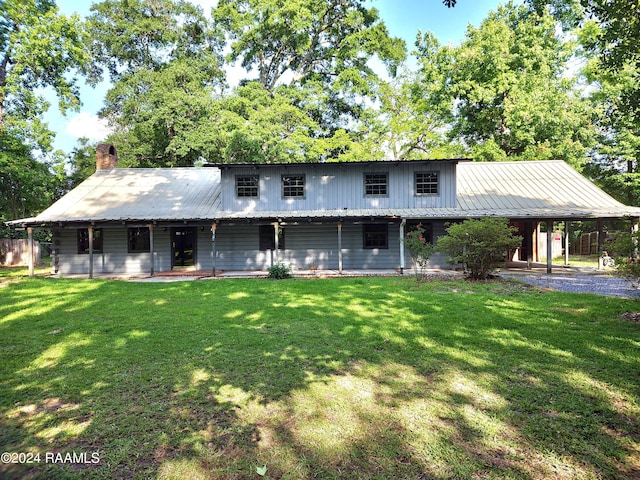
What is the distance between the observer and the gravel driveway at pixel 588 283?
9122 mm

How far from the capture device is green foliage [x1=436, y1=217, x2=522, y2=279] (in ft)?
35.5

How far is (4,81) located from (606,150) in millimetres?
40487

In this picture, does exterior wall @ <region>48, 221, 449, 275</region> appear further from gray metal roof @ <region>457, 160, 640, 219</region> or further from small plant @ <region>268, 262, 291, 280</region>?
small plant @ <region>268, 262, 291, 280</region>

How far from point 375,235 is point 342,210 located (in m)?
2.03

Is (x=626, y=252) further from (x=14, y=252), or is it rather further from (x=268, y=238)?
(x=14, y=252)

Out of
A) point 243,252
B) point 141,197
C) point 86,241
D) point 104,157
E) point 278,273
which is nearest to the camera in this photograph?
point 278,273

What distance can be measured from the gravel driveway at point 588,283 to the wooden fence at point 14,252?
1071 inches

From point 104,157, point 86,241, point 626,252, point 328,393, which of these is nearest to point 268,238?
point 86,241

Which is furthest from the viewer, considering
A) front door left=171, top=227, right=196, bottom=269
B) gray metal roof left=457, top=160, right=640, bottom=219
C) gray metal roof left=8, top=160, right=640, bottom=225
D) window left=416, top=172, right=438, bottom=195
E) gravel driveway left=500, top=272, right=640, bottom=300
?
front door left=171, top=227, right=196, bottom=269

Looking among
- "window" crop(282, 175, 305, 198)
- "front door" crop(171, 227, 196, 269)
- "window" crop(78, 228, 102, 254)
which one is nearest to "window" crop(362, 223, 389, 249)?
"window" crop(282, 175, 305, 198)

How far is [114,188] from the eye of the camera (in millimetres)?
18547

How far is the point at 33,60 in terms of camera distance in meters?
22.1

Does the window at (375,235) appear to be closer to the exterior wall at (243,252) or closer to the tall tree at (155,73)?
the exterior wall at (243,252)

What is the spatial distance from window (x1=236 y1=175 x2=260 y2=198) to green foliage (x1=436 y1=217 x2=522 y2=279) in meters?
8.99
